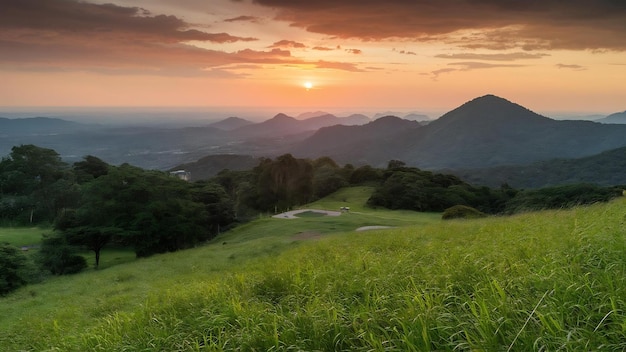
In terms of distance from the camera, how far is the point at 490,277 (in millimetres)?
6148

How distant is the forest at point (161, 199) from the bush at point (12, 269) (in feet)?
0.18

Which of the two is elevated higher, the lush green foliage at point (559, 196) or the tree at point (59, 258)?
the lush green foliage at point (559, 196)

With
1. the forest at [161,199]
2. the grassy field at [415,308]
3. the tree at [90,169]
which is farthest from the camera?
the tree at [90,169]

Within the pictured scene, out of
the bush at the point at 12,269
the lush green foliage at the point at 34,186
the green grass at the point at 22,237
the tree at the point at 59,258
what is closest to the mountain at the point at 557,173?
the lush green foliage at the point at 34,186

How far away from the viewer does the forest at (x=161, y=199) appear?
1312 inches

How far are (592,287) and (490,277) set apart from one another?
1.52 meters

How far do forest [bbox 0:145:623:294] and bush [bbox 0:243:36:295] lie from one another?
0.06 metres

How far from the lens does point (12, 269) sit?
23.0m

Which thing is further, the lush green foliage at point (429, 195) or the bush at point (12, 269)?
the lush green foliage at point (429, 195)

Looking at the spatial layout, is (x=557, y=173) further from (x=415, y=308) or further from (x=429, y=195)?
(x=415, y=308)

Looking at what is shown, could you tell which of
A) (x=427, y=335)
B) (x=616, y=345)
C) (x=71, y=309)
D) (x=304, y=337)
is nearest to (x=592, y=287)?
(x=616, y=345)

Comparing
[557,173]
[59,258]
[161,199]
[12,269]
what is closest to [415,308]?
[12,269]

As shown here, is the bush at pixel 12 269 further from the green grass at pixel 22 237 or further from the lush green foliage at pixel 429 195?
the lush green foliage at pixel 429 195

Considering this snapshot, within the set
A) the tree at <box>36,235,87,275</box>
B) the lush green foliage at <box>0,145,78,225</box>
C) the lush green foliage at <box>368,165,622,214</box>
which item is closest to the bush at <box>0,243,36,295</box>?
the tree at <box>36,235,87,275</box>
